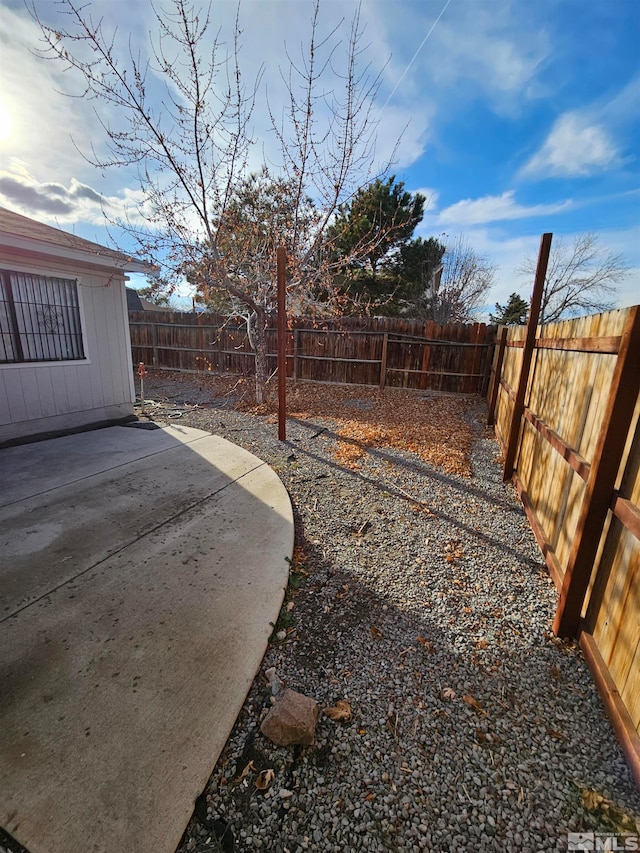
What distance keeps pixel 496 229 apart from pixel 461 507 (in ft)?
61.9

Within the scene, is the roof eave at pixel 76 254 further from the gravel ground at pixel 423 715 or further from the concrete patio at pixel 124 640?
the gravel ground at pixel 423 715

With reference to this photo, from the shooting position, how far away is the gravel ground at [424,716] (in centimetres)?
125

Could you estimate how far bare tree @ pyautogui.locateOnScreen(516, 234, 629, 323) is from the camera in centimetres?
1788

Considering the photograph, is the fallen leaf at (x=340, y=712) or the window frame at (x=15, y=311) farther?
the window frame at (x=15, y=311)

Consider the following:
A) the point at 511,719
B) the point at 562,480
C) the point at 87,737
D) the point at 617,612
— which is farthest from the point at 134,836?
the point at 562,480

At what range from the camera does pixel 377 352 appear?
9.60 m

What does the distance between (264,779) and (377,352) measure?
29.6 feet

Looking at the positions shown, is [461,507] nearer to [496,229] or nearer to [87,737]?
[87,737]

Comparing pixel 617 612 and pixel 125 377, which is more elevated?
pixel 125 377

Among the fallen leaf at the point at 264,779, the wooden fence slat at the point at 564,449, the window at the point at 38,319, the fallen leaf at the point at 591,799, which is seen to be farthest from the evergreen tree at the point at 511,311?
the fallen leaf at the point at 264,779

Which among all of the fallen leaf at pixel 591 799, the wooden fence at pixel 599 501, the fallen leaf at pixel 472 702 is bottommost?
the fallen leaf at pixel 472 702

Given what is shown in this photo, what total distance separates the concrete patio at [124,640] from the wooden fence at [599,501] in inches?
64.7

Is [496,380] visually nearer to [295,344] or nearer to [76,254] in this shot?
[295,344]

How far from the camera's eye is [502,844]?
1.19 meters
